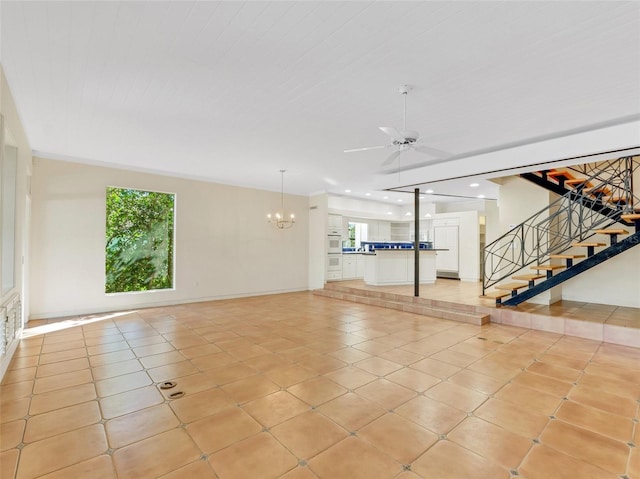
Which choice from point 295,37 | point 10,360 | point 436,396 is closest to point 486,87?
point 295,37

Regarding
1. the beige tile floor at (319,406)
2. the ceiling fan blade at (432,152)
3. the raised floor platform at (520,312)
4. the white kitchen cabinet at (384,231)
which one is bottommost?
the beige tile floor at (319,406)

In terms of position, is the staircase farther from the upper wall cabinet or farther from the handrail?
the upper wall cabinet

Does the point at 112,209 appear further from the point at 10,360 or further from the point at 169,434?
the point at 169,434

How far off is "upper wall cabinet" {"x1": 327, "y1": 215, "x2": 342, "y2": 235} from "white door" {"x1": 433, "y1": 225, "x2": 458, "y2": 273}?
3.36 meters

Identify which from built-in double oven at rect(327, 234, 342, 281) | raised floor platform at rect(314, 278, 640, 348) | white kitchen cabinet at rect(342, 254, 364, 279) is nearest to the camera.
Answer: raised floor platform at rect(314, 278, 640, 348)

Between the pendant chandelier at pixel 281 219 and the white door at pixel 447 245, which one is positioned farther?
the white door at pixel 447 245

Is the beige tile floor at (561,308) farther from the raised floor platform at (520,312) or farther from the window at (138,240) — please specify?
the window at (138,240)

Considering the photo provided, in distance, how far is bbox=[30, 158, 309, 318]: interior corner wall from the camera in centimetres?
543

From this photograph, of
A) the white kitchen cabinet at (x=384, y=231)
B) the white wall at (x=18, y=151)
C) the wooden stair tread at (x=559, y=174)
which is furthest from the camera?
the white kitchen cabinet at (x=384, y=231)

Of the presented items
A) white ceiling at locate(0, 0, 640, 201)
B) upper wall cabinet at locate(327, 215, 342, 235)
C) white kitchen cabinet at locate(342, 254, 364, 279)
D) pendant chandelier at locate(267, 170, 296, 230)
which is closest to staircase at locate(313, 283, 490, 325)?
white kitchen cabinet at locate(342, 254, 364, 279)

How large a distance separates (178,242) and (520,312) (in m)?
6.78

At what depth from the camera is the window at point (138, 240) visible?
618cm

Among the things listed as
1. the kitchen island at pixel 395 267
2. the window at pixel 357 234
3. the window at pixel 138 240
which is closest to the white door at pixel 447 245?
the kitchen island at pixel 395 267

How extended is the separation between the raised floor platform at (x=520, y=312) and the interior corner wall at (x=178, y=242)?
218cm
